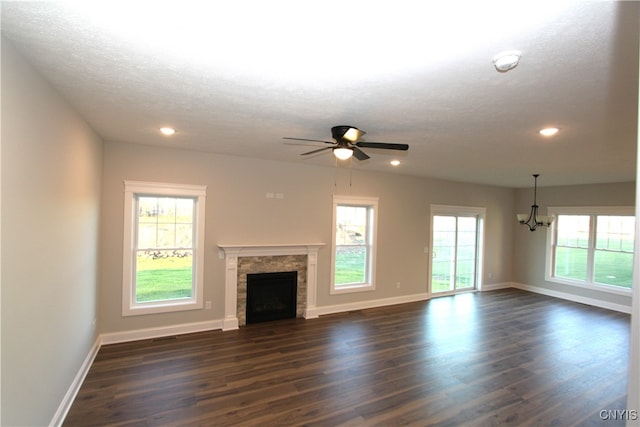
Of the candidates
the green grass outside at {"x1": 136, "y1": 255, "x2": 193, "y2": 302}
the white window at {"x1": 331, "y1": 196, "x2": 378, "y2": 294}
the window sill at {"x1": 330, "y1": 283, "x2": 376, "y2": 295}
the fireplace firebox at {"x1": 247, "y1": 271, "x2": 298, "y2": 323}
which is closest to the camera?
the green grass outside at {"x1": 136, "y1": 255, "x2": 193, "y2": 302}

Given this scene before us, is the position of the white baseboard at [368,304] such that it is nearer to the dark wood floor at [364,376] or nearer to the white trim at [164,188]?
the dark wood floor at [364,376]

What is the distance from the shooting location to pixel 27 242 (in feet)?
6.31

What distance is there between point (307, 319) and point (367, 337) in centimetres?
120

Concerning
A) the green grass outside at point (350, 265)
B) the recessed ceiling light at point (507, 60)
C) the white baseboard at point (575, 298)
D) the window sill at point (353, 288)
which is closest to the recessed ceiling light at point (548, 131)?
the recessed ceiling light at point (507, 60)

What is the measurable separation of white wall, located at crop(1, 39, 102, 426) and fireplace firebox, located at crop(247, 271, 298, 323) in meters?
2.32

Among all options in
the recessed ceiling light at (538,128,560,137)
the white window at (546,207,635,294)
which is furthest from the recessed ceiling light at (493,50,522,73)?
the white window at (546,207,635,294)

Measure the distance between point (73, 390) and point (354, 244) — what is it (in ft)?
14.9

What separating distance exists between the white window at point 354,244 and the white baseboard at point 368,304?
284 mm

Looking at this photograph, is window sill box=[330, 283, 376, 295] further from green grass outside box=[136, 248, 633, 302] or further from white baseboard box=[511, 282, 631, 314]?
white baseboard box=[511, 282, 631, 314]

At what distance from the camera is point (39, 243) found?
2088mm

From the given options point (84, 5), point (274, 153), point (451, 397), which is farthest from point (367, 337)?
point (84, 5)

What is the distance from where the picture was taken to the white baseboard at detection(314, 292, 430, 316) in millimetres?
5643

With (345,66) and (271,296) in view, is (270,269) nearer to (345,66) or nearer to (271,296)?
(271,296)

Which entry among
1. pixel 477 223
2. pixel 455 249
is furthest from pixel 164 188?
pixel 477 223
